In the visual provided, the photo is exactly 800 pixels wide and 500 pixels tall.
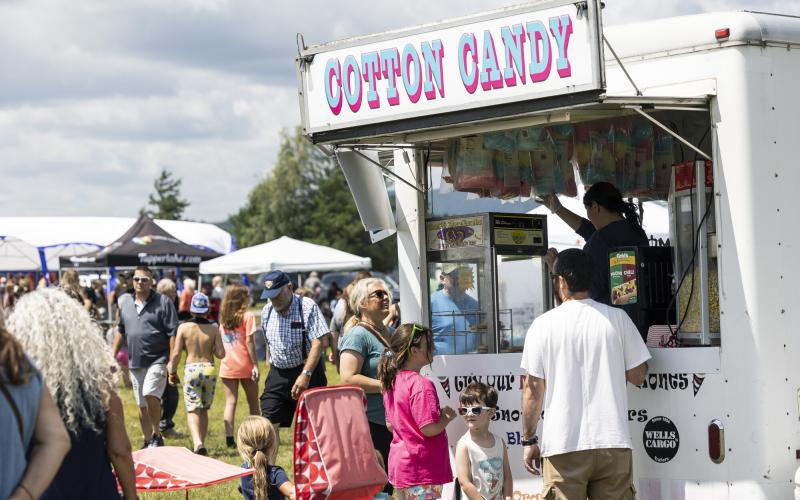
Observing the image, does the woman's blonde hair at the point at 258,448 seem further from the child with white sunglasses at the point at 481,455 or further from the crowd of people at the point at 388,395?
the child with white sunglasses at the point at 481,455

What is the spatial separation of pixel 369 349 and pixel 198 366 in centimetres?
434

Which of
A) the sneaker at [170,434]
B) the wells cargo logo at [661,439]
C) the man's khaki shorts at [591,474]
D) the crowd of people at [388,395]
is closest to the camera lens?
the crowd of people at [388,395]

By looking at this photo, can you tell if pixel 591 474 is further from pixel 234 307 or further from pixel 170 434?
pixel 170 434

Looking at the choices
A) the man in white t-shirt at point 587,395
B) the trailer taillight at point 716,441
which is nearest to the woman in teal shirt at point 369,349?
the man in white t-shirt at point 587,395

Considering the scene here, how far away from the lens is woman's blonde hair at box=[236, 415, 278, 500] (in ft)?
19.5

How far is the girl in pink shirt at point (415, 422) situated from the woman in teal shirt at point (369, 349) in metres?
0.81

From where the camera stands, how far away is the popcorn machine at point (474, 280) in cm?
647

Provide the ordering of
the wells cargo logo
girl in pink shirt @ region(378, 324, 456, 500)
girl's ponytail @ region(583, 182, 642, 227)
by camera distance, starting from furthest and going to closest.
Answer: girl's ponytail @ region(583, 182, 642, 227)
girl in pink shirt @ region(378, 324, 456, 500)
the wells cargo logo

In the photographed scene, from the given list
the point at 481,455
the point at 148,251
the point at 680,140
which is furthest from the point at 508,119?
the point at 148,251

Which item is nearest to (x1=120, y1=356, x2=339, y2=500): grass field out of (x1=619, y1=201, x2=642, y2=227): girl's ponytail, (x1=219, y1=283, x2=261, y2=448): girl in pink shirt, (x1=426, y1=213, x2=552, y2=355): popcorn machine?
(x1=219, y1=283, x2=261, y2=448): girl in pink shirt

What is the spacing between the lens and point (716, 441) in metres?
4.98

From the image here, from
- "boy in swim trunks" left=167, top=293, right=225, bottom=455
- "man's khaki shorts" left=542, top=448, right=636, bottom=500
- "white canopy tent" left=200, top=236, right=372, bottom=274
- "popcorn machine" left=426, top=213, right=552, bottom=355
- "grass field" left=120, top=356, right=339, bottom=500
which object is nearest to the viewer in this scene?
"man's khaki shorts" left=542, top=448, right=636, bottom=500

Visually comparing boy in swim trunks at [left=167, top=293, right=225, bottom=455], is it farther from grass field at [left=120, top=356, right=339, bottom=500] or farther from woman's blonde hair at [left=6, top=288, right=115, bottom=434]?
woman's blonde hair at [left=6, top=288, right=115, bottom=434]

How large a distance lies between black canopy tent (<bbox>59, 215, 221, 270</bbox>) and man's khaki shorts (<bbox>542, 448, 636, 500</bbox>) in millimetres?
19504
